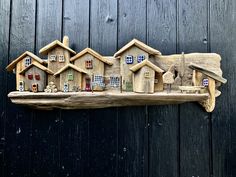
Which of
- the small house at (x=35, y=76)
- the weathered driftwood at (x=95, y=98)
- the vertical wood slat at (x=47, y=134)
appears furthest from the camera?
the vertical wood slat at (x=47, y=134)

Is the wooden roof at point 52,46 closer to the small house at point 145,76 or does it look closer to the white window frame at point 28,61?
the white window frame at point 28,61

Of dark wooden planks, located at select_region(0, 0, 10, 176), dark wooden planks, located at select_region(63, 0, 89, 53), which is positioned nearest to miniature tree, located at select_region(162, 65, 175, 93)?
dark wooden planks, located at select_region(63, 0, 89, 53)

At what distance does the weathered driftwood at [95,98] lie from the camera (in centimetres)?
92

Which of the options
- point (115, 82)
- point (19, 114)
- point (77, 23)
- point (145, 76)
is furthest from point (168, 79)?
point (19, 114)

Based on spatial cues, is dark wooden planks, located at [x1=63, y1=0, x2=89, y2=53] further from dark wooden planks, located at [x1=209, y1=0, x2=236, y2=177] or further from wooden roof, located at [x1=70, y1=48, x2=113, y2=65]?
dark wooden planks, located at [x1=209, y1=0, x2=236, y2=177]

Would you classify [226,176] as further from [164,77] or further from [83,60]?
[83,60]

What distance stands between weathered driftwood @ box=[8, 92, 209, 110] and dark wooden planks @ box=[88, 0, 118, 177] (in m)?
0.12

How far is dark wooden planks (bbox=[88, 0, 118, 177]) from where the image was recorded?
110cm

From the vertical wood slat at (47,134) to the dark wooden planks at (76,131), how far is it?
2cm

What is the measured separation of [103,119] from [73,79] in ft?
0.63

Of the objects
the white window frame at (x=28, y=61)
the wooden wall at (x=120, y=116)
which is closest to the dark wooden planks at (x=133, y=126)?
the wooden wall at (x=120, y=116)

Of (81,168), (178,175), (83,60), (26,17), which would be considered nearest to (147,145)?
(178,175)

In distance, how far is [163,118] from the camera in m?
1.08

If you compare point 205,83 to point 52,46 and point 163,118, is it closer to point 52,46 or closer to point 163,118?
point 163,118
